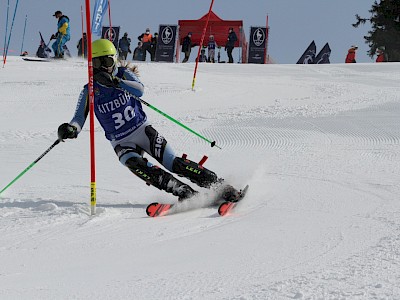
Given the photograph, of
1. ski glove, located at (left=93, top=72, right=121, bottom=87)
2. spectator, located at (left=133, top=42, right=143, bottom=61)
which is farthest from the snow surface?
spectator, located at (left=133, top=42, right=143, bottom=61)

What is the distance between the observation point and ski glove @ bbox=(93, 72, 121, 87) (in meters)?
4.80

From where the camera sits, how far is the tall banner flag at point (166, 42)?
87.8 feet

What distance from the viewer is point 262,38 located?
25.7 meters

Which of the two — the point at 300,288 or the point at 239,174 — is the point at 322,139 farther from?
the point at 300,288

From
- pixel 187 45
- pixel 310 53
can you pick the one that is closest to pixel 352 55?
pixel 310 53

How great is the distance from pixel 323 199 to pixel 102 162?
10.2 ft

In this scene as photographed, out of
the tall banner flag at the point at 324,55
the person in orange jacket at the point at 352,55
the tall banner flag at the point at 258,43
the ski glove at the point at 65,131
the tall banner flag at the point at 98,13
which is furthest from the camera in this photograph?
the tall banner flag at the point at 324,55

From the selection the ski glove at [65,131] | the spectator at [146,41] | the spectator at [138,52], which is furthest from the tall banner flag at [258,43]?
the ski glove at [65,131]

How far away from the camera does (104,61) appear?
4910 mm

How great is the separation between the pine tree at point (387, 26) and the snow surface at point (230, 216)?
75.2 feet

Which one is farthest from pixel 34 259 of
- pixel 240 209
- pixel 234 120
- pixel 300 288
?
pixel 234 120

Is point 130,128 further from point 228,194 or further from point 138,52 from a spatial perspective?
point 138,52

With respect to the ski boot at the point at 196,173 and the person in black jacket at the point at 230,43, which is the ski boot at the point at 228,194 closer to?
the ski boot at the point at 196,173

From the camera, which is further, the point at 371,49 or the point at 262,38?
the point at 371,49
